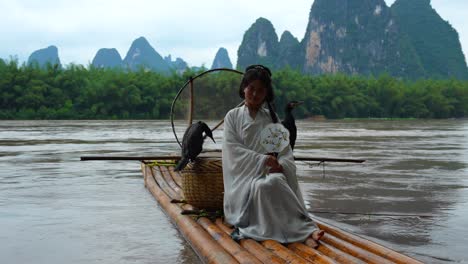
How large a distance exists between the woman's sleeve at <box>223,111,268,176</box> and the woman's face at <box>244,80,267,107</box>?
0.49ft

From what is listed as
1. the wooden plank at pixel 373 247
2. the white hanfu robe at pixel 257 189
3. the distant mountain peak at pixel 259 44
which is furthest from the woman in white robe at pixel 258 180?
the distant mountain peak at pixel 259 44

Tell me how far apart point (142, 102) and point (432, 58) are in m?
80.8

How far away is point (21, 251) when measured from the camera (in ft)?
10.3

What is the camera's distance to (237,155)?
3139 millimetres

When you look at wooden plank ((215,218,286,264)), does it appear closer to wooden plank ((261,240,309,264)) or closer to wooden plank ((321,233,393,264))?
wooden plank ((261,240,309,264))

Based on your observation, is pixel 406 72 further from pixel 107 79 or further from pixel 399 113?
pixel 107 79

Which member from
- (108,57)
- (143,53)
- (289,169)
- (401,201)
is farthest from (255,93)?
(108,57)

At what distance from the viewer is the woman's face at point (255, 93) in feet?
10.4

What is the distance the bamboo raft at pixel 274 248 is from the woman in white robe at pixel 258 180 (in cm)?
8

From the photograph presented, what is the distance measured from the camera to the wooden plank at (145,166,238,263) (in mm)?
2667

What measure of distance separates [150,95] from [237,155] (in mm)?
38540

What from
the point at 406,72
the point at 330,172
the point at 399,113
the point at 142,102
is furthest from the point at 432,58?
the point at 330,172

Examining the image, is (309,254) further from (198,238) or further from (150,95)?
(150,95)

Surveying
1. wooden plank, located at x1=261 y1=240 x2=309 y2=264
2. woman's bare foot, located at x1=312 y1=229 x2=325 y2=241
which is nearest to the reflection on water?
woman's bare foot, located at x1=312 y1=229 x2=325 y2=241
